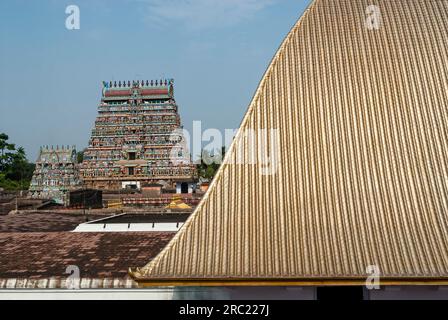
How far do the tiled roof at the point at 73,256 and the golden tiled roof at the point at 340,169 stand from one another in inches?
85.6

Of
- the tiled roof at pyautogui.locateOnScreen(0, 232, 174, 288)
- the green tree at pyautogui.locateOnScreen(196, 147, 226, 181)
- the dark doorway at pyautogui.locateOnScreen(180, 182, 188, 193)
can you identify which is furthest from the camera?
the green tree at pyautogui.locateOnScreen(196, 147, 226, 181)

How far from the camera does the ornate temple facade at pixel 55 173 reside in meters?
40.2

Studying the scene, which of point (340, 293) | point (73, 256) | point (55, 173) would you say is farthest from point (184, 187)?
point (340, 293)

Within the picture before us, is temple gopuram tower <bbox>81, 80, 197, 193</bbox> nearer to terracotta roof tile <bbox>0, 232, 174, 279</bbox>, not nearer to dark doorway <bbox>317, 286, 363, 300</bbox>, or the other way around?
terracotta roof tile <bbox>0, 232, 174, 279</bbox>

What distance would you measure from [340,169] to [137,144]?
32882mm

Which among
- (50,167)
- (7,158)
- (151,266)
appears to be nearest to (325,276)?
(151,266)

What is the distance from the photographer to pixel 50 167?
41.1 m

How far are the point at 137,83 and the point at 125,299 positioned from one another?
115ft

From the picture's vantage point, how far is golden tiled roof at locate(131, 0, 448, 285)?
6.12 metres

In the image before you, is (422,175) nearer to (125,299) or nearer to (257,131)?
(257,131)

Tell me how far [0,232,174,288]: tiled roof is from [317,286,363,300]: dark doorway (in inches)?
123

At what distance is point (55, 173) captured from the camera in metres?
40.9

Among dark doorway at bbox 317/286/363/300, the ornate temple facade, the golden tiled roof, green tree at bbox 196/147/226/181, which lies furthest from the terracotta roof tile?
green tree at bbox 196/147/226/181

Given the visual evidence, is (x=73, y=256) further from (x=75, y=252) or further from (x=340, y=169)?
(x=340, y=169)
